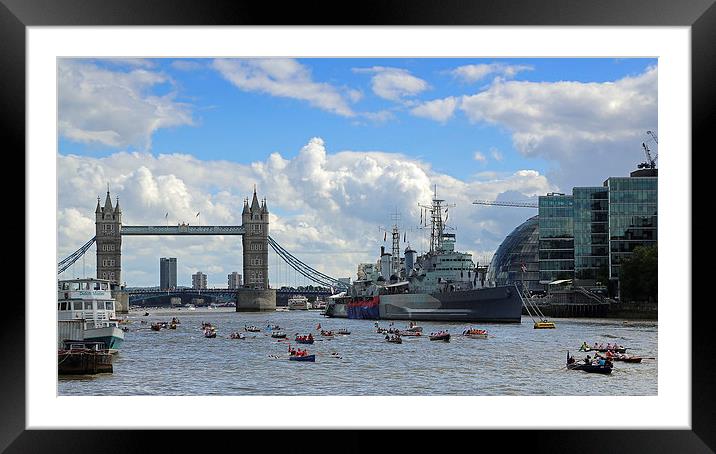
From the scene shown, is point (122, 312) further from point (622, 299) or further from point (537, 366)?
point (537, 366)

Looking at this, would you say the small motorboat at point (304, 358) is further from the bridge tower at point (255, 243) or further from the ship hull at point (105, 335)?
the bridge tower at point (255, 243)

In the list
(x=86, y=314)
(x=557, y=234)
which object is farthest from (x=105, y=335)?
(x=557, y=234)

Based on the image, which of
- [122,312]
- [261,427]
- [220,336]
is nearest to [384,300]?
[220,336]

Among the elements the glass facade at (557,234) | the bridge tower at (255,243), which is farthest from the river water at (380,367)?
the bridge tower at (255,243)
